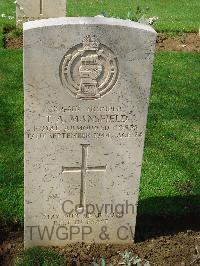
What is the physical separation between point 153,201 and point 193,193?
0.47 m

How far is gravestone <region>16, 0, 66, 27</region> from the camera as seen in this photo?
9.74 m

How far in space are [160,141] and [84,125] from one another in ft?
8.18

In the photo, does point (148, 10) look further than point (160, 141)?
Yes

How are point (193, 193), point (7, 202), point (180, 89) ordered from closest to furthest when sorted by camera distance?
point (7, 202)
point (193, 193)
point (180, 89)

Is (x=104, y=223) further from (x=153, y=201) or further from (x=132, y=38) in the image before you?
(x=132, y=38)

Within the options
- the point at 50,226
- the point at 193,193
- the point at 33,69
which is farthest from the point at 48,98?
the point at 193,193

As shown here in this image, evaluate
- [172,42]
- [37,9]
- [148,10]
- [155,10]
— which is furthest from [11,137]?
[155,10]

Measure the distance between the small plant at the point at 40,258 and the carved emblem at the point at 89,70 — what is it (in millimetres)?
1295

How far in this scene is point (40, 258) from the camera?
13.4ft

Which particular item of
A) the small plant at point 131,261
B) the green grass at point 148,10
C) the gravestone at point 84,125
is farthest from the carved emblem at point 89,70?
the green grass at point 148,10

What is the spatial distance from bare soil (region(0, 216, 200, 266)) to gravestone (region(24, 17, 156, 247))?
9 centimetres

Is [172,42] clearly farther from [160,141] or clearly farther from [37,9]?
[160,141]

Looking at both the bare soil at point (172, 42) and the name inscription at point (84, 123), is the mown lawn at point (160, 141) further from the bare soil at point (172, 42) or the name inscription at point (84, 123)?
the name inscription at point (84, 123)

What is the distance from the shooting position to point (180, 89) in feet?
25.7
